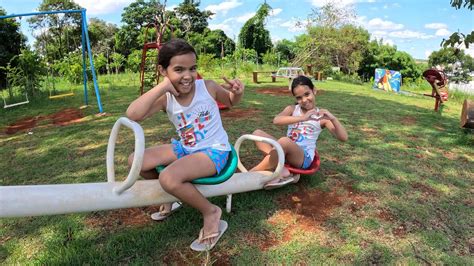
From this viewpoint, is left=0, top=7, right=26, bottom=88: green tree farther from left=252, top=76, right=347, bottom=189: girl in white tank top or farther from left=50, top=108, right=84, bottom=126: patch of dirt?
left=252, top=76, right=347, bottom=189: girl in white tank top

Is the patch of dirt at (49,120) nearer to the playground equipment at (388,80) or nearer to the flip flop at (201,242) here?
the flip flop at (201,242)

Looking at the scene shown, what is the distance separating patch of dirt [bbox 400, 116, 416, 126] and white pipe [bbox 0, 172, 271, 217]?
181 inches

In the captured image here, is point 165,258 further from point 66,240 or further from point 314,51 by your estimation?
point 314,51

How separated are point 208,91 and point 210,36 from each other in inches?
1110

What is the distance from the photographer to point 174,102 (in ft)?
6.89

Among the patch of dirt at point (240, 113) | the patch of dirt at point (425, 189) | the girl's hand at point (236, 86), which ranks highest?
the girl's hand at point (236, 86)

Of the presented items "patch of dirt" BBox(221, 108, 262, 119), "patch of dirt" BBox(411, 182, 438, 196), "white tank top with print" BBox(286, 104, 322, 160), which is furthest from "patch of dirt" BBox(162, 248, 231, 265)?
"patch of dirt" BBox(221, 108, 262, 119)

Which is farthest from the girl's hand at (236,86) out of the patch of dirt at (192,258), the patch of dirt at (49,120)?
the patch of dirt at (49,120)

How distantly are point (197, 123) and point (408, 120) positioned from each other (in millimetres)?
5040

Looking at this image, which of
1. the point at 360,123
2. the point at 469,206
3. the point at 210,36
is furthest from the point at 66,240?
the point at 210,36

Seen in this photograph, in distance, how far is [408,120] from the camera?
19.6 ft

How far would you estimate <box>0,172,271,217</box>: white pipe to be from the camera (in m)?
1.63

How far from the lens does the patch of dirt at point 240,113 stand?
5.56 metres

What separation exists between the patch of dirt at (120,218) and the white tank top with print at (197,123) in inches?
24.3
